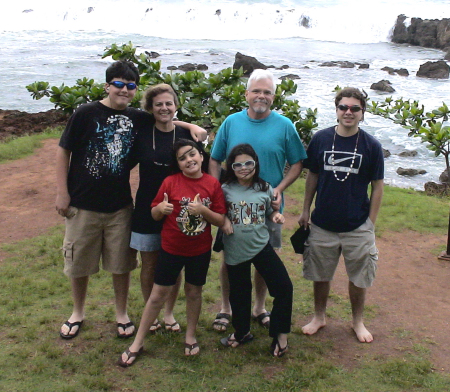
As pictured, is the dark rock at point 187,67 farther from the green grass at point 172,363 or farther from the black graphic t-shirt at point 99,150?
the black graphic t-shirt at point 99,150

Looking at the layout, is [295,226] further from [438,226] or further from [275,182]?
[275,182]

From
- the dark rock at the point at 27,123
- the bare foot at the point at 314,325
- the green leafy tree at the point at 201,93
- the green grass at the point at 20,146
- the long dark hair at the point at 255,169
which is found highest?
the long dark hair at the point at 255,169

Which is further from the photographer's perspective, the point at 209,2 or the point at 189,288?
the point at 209,2

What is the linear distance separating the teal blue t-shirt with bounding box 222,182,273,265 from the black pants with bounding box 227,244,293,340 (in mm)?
76

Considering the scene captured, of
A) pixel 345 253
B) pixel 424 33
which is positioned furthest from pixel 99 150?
pixel 424 33

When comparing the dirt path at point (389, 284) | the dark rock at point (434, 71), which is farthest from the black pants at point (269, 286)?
the dark rock at point (434, 71)

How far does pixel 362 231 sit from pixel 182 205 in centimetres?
129

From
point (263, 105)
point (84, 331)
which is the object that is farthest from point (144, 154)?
point (84, 331)

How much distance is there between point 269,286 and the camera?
12.7 feet

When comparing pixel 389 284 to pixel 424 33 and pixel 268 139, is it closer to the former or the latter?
pixel 268 139

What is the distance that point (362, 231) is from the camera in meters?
3.93

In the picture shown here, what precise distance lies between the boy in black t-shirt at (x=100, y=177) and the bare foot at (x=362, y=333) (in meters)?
1.76

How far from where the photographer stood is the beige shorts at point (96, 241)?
3914mm

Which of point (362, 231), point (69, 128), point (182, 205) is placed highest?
point (69, 128)
